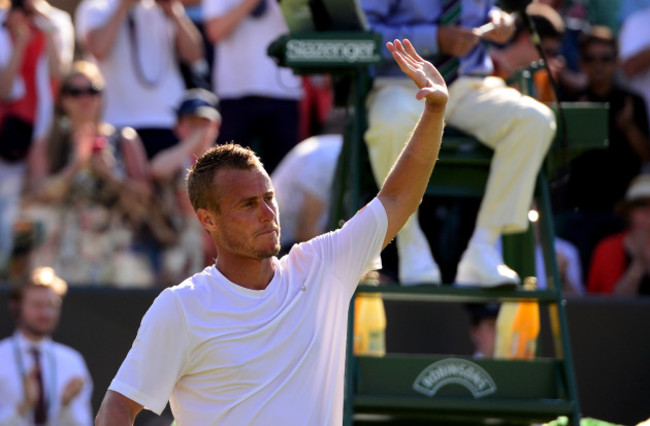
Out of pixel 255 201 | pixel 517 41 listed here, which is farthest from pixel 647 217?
pixel 255 201

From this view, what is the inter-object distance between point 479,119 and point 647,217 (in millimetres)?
2729

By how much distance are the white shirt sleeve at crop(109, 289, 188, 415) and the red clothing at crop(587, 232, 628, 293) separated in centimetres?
491

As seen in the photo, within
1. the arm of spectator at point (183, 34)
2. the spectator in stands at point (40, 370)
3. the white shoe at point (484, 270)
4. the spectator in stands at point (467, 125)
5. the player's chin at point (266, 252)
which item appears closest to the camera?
the player's chin at point (266, 252)

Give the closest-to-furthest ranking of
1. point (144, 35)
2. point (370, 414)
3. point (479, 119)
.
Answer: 1. point (370, 414)
2. point (479, 119)
3. point (144, 35)

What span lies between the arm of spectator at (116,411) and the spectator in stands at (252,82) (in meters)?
4.86

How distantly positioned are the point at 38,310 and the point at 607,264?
11.1 ft

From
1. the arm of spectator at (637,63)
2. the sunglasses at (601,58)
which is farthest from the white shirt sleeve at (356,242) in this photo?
the arm of spectator at (637,63)

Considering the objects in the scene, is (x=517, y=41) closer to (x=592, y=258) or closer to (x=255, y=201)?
(x=592, y=258)

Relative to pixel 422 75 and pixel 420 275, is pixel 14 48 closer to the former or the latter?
pixel 420 275

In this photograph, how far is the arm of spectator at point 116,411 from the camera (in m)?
3.16

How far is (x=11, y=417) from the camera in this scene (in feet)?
22.8

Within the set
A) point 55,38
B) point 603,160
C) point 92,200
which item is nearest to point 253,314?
point 92,200

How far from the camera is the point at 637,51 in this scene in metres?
8.35

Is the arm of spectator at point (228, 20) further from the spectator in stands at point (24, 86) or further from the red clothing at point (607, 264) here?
the red clothing at point (607, 264)
